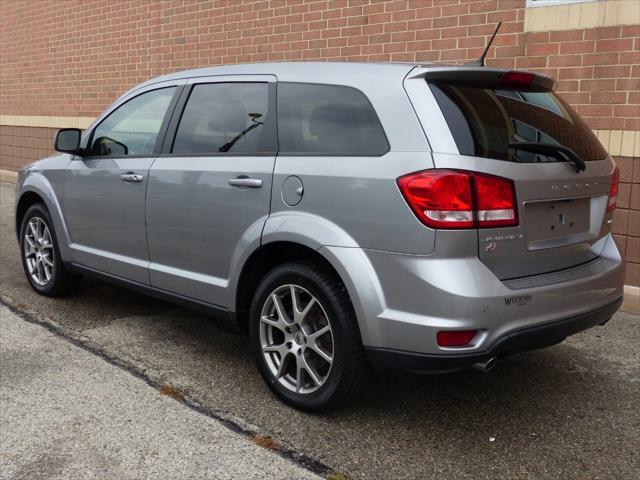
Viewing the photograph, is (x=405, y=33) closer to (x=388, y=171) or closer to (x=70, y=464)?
(x=388, y=171)

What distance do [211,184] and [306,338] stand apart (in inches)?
41.8

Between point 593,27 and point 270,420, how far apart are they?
4374 mm

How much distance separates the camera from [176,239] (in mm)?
4164

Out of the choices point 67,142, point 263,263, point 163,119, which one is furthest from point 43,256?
point 263,263

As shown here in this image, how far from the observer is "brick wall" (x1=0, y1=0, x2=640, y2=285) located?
5816 millimetres

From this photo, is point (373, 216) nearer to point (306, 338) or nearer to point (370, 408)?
point (306, 338)

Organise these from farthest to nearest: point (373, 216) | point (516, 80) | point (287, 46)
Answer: point (287, 46) < point (516, 80) < point (373, 216)

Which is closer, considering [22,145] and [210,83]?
[210,83]

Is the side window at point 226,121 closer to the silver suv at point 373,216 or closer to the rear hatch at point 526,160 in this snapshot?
the silver suv at point 373,216

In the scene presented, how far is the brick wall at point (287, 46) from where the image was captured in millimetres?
5816

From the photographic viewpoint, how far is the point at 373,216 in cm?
313

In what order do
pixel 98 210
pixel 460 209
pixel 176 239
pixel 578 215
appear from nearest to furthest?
pixel 460 209 → pixel 578 215 → pixel 176 239 → pixel 98 210

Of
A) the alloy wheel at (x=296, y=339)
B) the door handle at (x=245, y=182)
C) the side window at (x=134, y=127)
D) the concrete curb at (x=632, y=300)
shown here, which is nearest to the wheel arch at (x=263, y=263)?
the alloy wheel at (x=296, y=339)

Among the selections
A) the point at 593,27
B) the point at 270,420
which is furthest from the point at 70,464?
the point at 593,27
